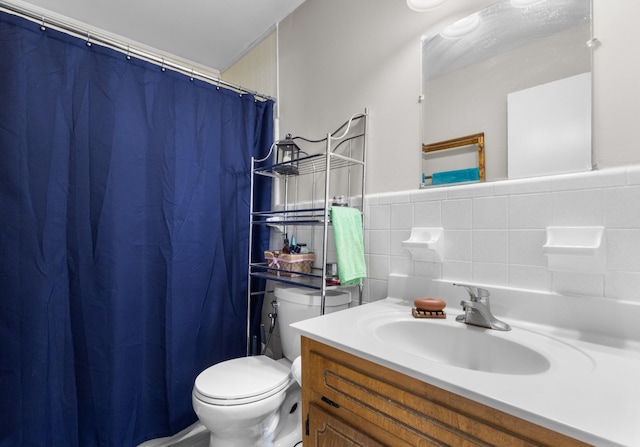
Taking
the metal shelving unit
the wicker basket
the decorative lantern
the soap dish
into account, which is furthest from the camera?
the decorative lantern

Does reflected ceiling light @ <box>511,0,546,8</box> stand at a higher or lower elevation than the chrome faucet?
higher

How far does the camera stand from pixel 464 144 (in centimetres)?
108

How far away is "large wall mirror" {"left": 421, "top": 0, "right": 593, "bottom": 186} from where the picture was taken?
34.2 inches

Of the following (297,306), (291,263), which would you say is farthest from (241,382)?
(291,263)

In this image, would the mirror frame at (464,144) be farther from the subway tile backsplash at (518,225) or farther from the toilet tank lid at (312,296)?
the toilet tank lid at (312,296)

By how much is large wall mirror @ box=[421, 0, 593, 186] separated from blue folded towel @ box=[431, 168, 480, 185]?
2 cm

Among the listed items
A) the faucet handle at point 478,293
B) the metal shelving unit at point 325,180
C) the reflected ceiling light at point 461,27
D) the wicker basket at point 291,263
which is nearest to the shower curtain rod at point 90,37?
the metal shelving unit at point 325,180

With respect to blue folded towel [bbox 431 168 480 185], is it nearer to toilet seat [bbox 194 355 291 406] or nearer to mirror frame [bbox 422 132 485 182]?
mirror frame [bbox 422 132 485 182]

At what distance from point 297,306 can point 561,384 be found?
39.8 inches

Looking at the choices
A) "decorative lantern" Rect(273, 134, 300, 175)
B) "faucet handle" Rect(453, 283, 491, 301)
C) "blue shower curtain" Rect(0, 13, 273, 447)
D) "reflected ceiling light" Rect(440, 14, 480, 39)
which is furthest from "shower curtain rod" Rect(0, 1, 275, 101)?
"faucet handle" Rect(453, 283, 491, 301)

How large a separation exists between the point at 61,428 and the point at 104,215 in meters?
0.89

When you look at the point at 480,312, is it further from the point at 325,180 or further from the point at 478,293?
the point at 325,180

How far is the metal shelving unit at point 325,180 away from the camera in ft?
4.44

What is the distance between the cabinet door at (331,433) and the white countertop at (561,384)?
19cm
